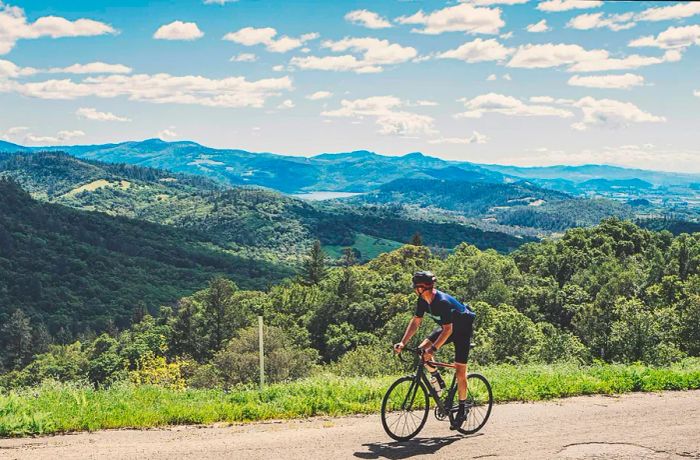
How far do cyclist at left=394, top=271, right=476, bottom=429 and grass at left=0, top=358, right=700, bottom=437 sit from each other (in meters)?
2.36

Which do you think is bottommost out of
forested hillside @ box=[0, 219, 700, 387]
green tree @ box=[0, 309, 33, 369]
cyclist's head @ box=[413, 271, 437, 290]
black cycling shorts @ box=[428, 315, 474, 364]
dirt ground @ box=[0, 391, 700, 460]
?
green tree @ box=[0, 309, 33, 369]

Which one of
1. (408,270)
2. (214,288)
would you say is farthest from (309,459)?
(408,270)

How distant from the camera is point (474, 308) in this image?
62688 millimetres

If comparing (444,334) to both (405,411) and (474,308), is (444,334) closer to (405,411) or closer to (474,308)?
(405,411)

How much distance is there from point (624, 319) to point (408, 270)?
56509mm

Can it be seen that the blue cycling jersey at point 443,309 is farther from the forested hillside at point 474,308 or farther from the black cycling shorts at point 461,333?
the forested hillside at point 474,308

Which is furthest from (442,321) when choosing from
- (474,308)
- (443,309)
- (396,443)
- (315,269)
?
(315,269)

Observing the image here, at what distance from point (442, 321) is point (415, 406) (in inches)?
62.6

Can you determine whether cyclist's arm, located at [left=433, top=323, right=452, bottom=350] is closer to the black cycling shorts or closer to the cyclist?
the cyclist

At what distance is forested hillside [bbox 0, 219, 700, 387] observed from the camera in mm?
48812

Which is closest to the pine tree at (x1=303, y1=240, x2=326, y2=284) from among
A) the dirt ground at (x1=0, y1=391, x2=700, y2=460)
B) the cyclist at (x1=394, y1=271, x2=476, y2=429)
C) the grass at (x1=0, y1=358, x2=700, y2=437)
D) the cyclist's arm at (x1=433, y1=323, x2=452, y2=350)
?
the grass at (x1=0, y1=358, x2=700, y2=437)

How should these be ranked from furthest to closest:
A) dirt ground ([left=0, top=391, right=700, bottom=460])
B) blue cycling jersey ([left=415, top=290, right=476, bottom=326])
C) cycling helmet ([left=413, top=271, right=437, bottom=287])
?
1. blue cycling jersey ([left=415, top=290, right=476, bottom=326])
2. cycling helmet ([left=413, top=271, right=437, bottom=287])
3. dirt ground ([left=0, top=391, right=700, bottom=460])

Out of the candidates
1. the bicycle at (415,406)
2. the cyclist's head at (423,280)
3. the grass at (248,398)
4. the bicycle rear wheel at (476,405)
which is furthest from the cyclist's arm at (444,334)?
the grass at (248,398)

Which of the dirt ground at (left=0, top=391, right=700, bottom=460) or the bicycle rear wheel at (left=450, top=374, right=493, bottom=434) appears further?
the bicycle rear wheel at (left=450, top=374, right=493, bottom=434)
